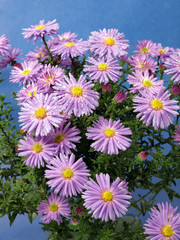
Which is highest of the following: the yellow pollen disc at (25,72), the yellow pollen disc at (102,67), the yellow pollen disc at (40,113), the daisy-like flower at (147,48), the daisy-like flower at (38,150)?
the daisy-like flower at (147,48)

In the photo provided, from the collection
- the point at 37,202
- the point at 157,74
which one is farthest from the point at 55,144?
the point at 157,74

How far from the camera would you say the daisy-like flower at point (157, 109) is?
1.86 feet

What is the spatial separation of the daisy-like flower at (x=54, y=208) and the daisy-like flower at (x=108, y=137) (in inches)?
5.8

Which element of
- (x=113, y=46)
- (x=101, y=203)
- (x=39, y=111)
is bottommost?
(x=101, y=203)

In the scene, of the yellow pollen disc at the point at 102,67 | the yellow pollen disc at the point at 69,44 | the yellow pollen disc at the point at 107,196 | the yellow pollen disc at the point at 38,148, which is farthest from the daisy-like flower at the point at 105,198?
the yellow pollen disc at the point at 69,44

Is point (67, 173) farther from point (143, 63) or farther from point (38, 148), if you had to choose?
point (143, 63)

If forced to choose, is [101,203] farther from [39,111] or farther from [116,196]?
[39,111]

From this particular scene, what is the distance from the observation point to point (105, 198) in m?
0.56

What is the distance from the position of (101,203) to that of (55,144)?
0.13 meters

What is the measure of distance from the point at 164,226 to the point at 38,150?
256 millimetres

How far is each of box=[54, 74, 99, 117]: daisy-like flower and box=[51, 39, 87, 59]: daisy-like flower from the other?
150 millimetres

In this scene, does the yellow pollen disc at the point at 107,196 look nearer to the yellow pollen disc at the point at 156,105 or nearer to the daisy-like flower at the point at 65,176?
the daisy-like flower at the point at 65,176

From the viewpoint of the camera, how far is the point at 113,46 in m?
0.72

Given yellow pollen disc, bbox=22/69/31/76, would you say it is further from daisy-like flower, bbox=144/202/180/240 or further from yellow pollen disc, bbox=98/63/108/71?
daisy-like flower, bbox=144/202/180/240
